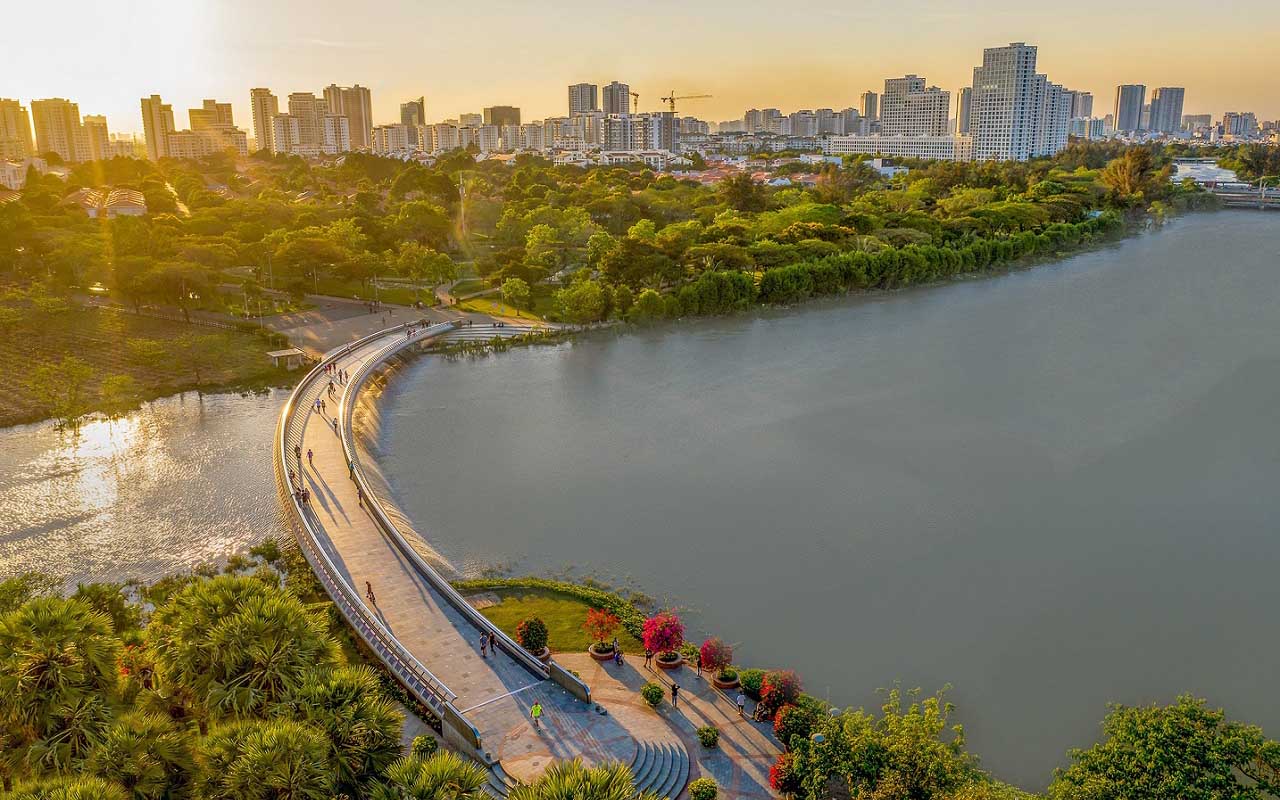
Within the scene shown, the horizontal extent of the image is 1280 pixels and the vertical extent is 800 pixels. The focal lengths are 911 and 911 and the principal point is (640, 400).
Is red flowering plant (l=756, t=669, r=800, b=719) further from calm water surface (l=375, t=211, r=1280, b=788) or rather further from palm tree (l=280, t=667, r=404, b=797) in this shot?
palm tree (l=280, t=667, r=404, b=797)

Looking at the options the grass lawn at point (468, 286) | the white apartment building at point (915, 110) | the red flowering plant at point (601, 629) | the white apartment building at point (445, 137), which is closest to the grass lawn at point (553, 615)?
the red flowering plant at point (601, 629)

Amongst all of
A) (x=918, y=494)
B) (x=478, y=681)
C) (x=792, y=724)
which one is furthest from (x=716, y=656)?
(x=918, y=494)

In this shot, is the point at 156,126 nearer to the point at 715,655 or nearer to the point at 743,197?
the point at 743,197

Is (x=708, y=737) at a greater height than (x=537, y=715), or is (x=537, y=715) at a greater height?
(x=537, y=715)

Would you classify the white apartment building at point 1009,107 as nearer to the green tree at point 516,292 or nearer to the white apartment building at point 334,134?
the white apartment building at point 334,134

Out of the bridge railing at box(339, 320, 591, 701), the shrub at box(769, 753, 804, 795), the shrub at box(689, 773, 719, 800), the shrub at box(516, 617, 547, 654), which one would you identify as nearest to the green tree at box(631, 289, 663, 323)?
Result: the bridge railing at box(339, 320, 591, 701)

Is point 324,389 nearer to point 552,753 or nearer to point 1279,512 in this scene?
point 552,753

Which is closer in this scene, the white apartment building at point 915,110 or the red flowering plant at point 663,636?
the red flowering plant at point 663,636
